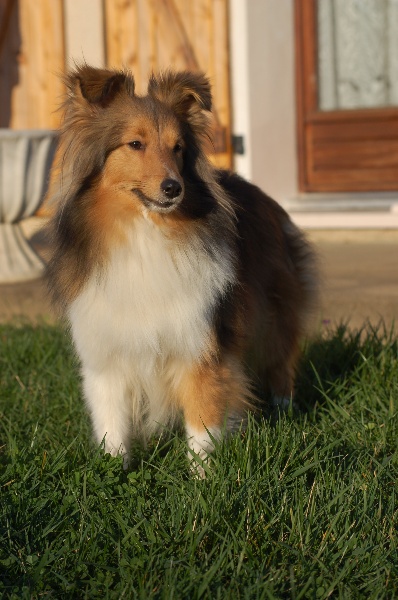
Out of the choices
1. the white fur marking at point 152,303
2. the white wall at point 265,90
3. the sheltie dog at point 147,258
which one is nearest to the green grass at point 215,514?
the sheltie dog at point 147,258

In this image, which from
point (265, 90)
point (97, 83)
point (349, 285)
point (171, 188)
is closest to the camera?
point (171, 188)

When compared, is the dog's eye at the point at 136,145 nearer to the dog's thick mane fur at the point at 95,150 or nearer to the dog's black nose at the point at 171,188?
the dog's thick mane fur at the point at 95,150

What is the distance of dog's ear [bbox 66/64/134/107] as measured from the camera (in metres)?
3.25

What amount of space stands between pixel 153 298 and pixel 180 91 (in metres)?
0.83

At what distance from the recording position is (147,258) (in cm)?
330

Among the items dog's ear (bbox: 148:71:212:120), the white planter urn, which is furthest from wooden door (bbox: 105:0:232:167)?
dog's ear (bbox: 148:71:212:120)

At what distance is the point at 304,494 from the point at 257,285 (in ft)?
3.86

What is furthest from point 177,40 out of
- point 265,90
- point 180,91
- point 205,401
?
point 205,401

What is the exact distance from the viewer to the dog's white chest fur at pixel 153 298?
3.29m

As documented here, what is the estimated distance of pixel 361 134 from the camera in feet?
26.9

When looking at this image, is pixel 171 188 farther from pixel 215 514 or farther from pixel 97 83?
pixel 215 514

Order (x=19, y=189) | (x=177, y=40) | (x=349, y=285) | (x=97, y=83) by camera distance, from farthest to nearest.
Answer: (x=177, y=40), (x=19, y=189), (x=349, y=285), (x=97, y=83)

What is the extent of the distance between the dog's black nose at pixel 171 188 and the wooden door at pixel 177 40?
4.88 m

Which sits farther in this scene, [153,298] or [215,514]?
[153,298]
